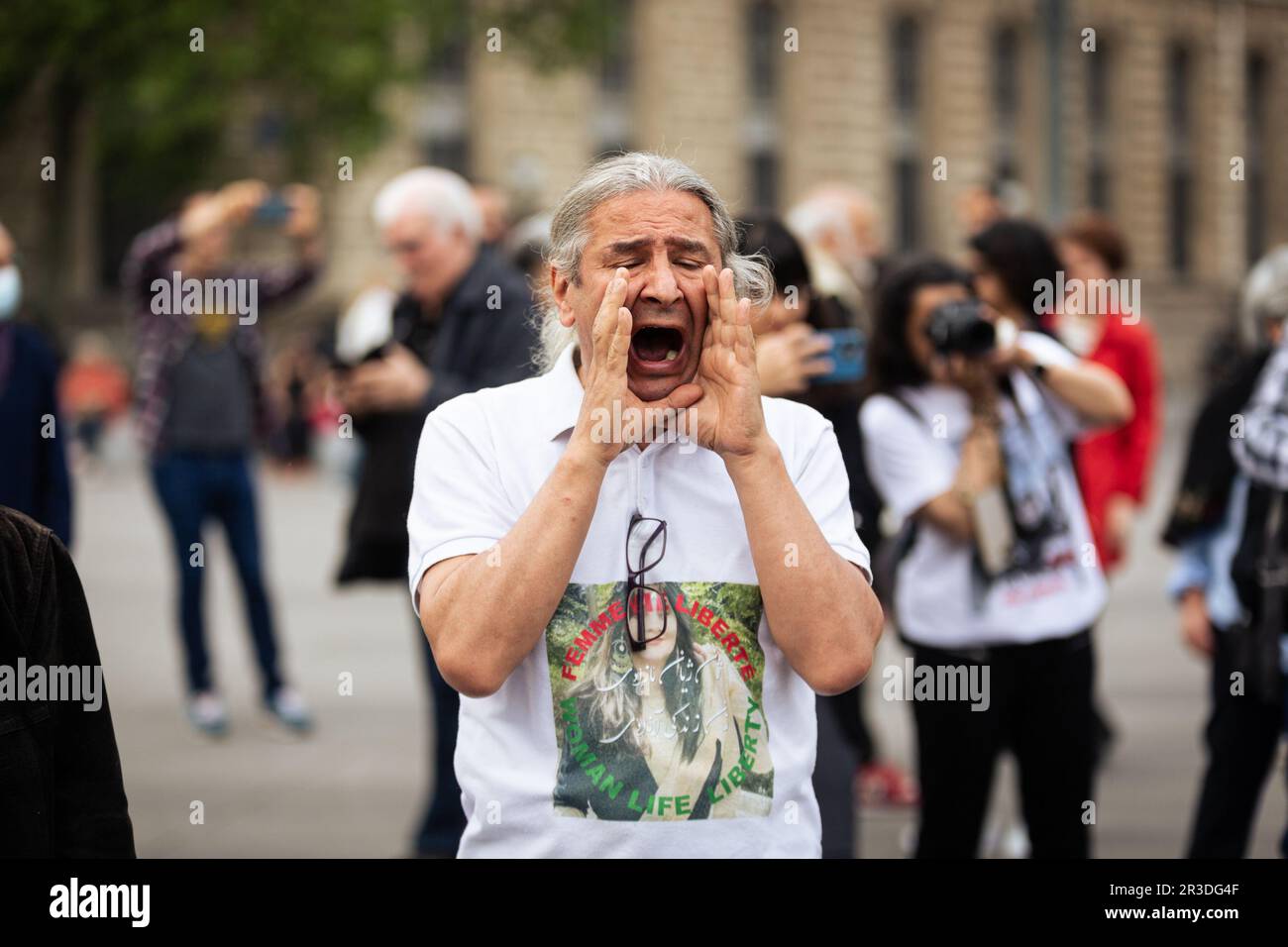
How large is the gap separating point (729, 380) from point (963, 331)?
196 cm

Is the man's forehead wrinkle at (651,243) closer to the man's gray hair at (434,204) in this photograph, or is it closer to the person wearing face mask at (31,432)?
the man's gray hair at (434,204)

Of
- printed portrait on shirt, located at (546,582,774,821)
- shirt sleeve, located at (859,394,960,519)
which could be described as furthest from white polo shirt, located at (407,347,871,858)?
shirt sleeve, located at (859,394,960,519)

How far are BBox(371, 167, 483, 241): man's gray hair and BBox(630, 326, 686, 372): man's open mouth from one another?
10.7 ft

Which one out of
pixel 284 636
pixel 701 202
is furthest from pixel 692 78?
pixel 701 202

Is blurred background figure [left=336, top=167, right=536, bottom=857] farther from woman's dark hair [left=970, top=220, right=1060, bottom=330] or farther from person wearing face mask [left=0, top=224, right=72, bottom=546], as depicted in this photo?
woman's dark hair [left=970, top=220, right=1060, bottom=330]

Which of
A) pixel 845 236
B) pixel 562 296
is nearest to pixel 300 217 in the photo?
pixel 845 236

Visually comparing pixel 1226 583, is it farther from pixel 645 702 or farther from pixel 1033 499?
pixel 645 702

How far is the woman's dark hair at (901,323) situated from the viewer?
4621 mm

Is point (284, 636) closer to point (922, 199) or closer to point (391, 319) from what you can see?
point (391, 319)

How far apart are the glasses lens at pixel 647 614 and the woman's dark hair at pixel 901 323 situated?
2194 mm

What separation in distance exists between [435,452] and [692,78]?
113 ft

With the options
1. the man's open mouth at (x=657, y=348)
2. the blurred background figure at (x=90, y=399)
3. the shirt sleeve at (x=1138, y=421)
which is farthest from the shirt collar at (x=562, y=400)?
the blurred background figure at (x=90, y=399)

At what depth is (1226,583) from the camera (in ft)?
14.7

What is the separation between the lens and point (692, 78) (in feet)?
118
